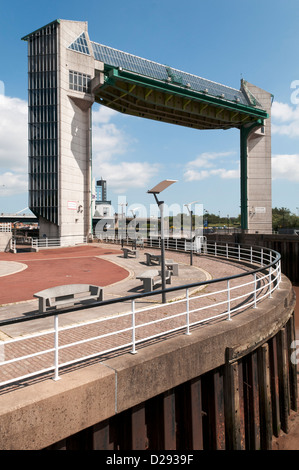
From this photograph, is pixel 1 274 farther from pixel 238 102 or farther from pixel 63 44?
pixel 238 102

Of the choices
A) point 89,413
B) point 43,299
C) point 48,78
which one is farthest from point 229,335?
point 48,78

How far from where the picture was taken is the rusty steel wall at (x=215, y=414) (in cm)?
455

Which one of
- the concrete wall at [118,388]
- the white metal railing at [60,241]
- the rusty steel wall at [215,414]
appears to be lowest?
the rusty steel wall at [215,414]

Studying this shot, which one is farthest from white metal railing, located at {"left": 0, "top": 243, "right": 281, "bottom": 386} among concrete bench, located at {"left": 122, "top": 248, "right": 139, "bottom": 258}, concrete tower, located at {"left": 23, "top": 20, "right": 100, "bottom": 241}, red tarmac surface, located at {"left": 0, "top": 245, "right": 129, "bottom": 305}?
concrete tower, located at {"left": 23, "top": 20, "right": 100, "bottom": 241}

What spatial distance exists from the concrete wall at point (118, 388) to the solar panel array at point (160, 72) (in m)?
36.9

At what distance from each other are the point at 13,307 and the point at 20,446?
18.9 ft

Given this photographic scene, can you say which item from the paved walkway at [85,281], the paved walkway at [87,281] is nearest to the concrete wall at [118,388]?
the paved walkway at [87,281]

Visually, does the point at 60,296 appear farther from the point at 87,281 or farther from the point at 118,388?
the point at 87,281

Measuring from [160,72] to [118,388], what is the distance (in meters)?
43.6

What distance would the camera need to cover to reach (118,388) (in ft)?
14.0

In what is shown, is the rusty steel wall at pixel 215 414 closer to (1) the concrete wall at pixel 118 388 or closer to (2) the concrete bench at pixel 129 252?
(1) the concrete wall at pixel 118 388

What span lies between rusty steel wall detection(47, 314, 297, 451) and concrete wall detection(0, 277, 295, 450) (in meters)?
0.04

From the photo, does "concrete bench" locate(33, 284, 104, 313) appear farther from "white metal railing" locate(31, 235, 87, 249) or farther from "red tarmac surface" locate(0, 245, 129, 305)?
"white metal railing" locate(31, 235, 87, 249)

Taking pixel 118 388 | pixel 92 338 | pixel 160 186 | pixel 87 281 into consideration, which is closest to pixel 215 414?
pixel 118 388
